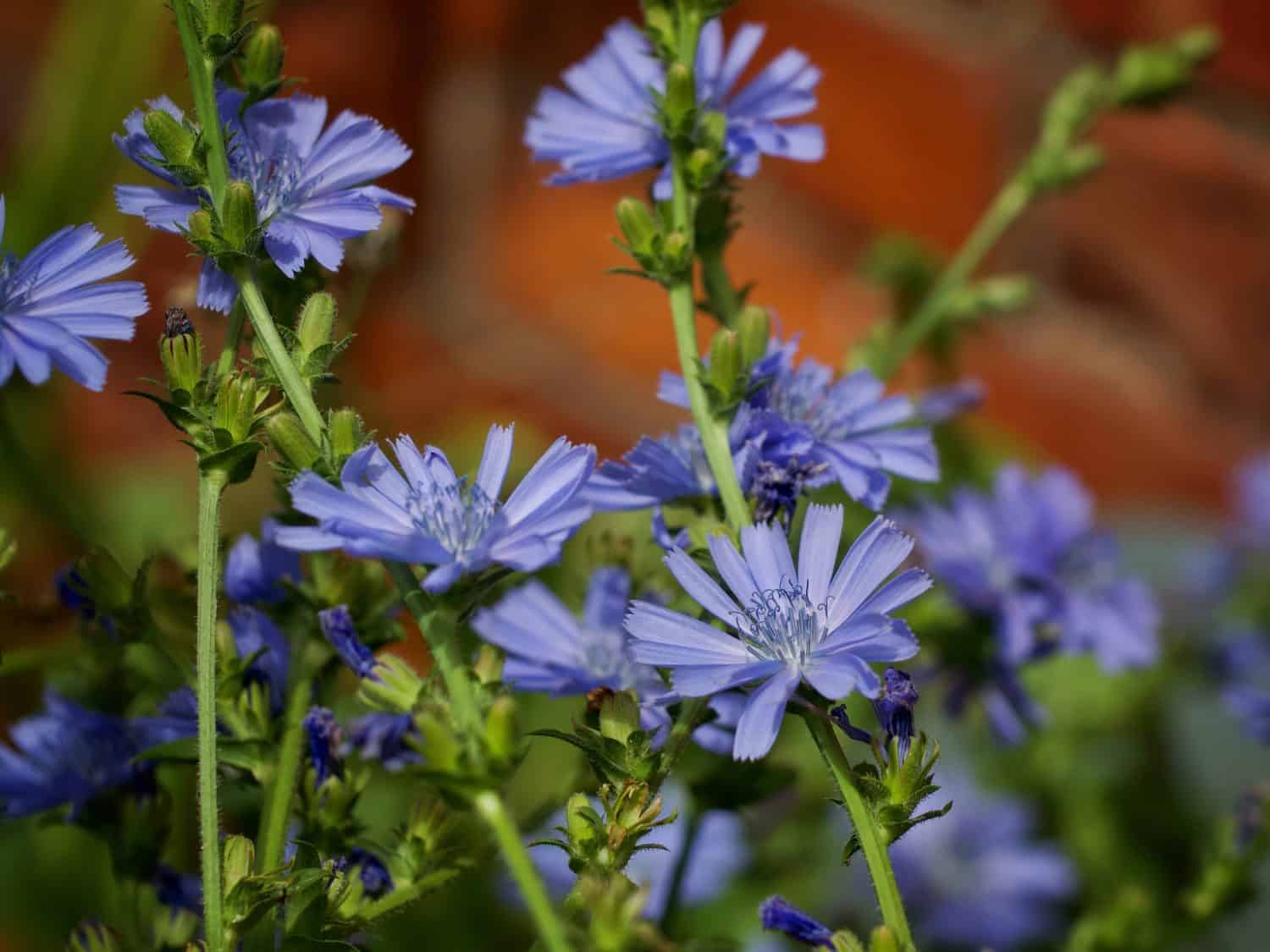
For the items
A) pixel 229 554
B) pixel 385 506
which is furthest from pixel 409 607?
pixel 229 554

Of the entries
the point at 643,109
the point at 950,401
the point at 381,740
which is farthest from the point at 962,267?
the point at 381,740

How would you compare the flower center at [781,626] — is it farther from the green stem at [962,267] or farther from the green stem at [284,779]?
the green stem at [962,267]

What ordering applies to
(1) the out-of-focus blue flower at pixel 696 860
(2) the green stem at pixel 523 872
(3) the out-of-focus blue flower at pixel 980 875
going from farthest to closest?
(3) the out-of-focus blue flower at pixel 980 875 < (1) the out-of-focus blue flower at pixel 696 860 < (2) the green stem at pixel 523 872

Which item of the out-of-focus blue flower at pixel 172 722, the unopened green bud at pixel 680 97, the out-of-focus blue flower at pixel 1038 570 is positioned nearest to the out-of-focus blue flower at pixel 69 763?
the out-of-focus blue flower at pixel 172 722

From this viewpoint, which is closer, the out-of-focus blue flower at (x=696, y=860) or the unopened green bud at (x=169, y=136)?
the unopened green bud at (x=169, y=136)

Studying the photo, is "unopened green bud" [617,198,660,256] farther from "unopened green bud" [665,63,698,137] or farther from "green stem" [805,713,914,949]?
"green stem" [805,713,914,949]

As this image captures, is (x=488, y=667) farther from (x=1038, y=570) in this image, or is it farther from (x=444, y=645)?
(x=1038, y=570)

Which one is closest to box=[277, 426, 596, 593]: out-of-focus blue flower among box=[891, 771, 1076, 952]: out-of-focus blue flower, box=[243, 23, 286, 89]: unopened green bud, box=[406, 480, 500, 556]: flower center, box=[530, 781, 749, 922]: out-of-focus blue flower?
box=[406, 480, 500, 556]: flower center
